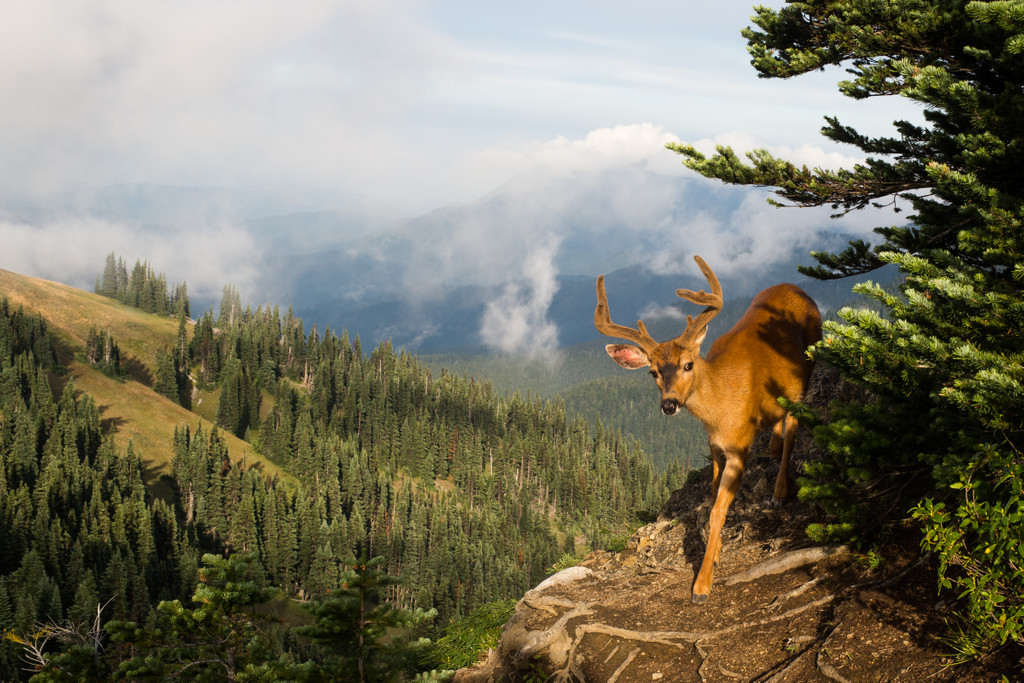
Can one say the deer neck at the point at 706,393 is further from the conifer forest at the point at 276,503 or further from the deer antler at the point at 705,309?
the conifer forest at the point at 276,503

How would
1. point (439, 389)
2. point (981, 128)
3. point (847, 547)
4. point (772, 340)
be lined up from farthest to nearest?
point (439, 389)
point (772, 340)
point (847, 547)
point (981, 128)

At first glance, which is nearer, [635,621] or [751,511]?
[635,621]

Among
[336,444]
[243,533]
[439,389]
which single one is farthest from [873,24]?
[439,389]

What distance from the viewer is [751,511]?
11.7 meters

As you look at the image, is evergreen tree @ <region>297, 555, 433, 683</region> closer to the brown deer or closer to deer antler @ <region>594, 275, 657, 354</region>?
the brown deer

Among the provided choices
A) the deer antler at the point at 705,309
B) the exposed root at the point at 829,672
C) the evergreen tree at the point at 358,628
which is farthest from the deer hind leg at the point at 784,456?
the evergreen tree at the point at 358,628

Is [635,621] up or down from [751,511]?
down

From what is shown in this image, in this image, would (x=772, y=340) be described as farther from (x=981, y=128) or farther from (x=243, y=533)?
(x=243, y=533)

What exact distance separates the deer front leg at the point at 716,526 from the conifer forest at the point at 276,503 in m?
5.54

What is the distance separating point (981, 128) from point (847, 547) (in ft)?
18.4

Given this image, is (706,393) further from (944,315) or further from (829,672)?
(829,672)

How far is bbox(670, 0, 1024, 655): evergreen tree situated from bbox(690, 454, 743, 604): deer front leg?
1767mm

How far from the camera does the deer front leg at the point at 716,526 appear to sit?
9844 mm

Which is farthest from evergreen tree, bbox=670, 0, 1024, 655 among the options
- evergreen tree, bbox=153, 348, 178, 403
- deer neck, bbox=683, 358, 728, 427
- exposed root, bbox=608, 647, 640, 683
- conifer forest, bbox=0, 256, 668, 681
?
evergreen tree, bbox=153, 348, 178, 403
